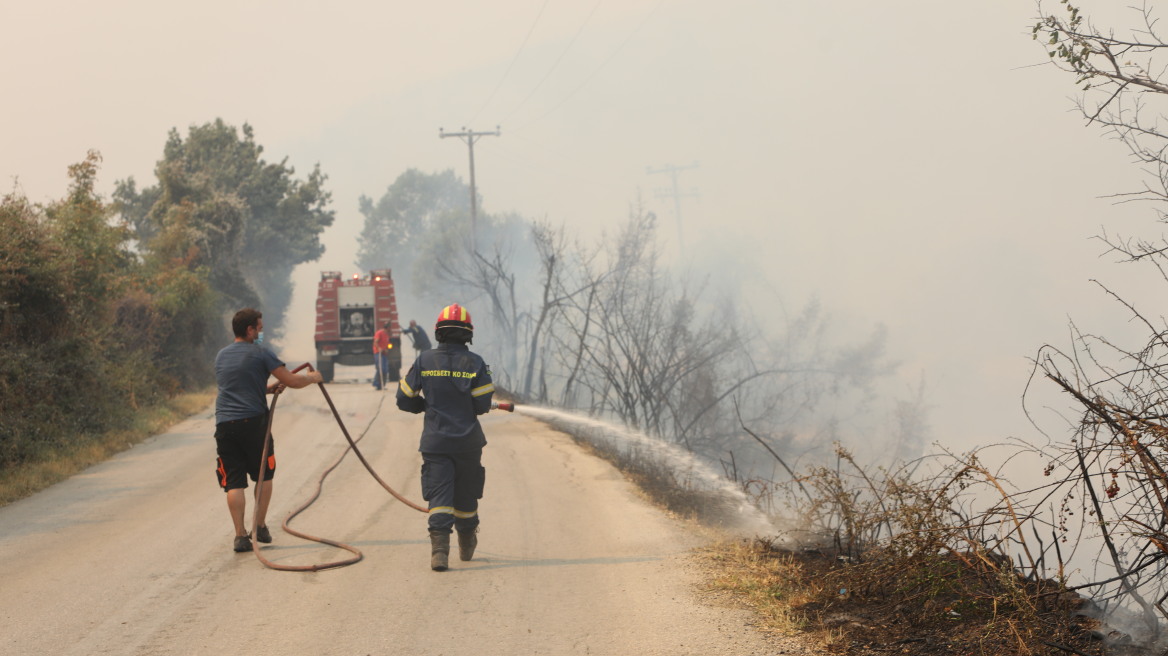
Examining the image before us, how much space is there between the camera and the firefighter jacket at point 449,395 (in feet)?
22.1

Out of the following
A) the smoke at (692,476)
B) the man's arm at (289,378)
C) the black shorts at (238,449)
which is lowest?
the smoke at (692,476)

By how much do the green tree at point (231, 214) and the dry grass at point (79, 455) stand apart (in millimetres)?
15779

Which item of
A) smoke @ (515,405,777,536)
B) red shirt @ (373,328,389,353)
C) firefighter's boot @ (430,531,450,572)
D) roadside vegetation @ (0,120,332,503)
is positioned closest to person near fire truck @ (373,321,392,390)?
red shirt @ (373,328,389,353)

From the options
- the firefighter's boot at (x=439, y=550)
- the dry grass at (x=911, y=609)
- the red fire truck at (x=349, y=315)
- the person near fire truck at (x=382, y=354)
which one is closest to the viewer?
the dry grass at (x=911, y=609)

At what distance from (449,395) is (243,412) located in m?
1.69

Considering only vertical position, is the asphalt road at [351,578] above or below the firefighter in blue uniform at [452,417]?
below

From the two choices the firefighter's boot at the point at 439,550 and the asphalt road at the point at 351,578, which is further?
the firefighter's boot at the point at 439,550

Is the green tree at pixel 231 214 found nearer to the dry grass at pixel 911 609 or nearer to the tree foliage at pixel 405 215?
the dry grass at pixel 911 609

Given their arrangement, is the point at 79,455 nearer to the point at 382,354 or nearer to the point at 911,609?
the point at 382,354

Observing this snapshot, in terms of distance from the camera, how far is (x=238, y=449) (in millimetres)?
7211

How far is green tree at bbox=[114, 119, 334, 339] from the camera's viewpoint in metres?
35.1

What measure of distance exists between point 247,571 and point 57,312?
930 centimetres

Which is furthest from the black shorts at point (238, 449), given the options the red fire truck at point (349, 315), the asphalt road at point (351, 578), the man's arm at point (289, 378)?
the red fire truck at point (349, 315)

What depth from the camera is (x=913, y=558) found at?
17.0 feet
